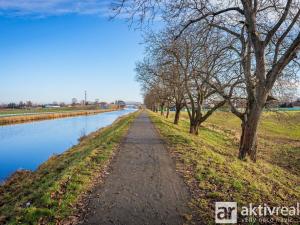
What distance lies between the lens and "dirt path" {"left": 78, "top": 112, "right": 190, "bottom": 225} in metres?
5.23

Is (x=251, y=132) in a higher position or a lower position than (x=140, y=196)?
higher

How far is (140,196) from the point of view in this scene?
6352mm

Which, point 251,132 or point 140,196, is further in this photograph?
point 251,132

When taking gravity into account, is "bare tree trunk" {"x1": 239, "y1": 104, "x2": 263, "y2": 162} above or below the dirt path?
above

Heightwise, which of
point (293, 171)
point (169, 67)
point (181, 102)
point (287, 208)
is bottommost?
point (293, 171)

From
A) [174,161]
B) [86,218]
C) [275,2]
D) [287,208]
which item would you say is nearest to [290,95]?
[275,2]

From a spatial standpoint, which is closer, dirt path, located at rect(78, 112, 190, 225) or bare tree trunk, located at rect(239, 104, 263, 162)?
dirt path, located at rect(78, 112, 190, 225)

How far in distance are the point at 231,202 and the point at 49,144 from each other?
21.4 meters

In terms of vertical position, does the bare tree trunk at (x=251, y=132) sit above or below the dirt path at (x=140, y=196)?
above

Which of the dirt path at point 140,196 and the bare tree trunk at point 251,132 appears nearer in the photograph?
the dirt path at point 140,196

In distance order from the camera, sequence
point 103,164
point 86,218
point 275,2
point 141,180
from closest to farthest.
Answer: point 86,218 < point 141,180 < point 103,164 < point 275,2

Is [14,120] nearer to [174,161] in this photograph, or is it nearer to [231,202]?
[174,161]

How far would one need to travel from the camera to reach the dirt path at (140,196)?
523cm

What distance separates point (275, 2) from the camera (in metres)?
10.5
